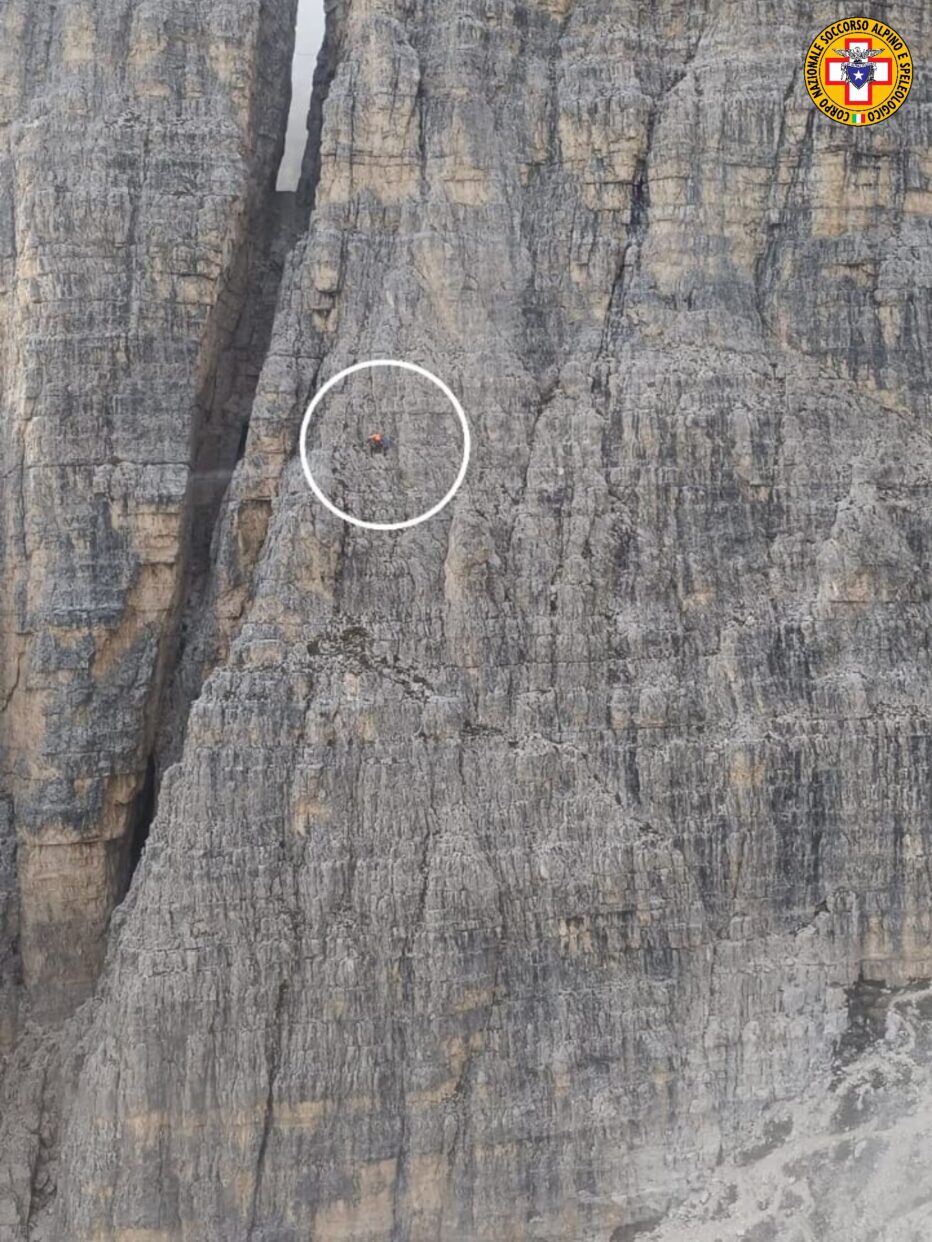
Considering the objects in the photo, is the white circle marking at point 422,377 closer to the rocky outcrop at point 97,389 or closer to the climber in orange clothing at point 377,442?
the climber in orange clothing at point 377,442

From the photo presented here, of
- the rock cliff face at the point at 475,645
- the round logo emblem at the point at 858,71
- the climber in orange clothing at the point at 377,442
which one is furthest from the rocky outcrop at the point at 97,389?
the round logo emblem at the point at 858,71

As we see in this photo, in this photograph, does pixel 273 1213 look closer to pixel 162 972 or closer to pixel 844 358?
pixel 162 972

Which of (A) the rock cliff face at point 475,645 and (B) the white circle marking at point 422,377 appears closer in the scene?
(A) the rock cliff face at point 475,645

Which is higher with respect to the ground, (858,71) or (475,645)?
(858,71)

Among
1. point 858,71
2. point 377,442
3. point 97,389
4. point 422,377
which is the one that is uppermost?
point 858,71

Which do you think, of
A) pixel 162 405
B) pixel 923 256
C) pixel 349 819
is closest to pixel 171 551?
pixel 162 405

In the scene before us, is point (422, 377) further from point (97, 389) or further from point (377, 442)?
point (97, 389)

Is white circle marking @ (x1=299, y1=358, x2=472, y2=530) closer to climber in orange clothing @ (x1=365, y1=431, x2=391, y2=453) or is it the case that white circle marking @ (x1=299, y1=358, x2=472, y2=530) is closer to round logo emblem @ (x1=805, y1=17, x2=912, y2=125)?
climber in orange clothing @ (x1=365, y1=431, x2=391, y2=453)

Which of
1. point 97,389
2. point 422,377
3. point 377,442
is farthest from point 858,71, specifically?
point 97,389
